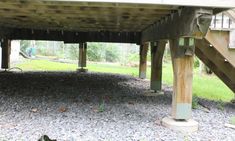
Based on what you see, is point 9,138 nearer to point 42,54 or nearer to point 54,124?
point 54,124

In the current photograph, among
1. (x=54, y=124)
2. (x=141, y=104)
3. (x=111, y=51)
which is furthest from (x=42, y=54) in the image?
(x=54, y=124)

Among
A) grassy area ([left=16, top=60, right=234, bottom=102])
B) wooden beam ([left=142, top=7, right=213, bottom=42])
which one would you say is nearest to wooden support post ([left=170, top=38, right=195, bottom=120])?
wooden beam ([left=142, top=7, right=213, bottom=42])

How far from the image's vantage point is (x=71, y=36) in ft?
41.9

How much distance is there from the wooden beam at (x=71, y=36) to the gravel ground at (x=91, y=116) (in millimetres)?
3227

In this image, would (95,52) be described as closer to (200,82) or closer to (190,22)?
(200,82)

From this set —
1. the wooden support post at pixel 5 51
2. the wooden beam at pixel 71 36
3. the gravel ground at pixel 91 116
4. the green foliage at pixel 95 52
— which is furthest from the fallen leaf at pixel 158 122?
the green foliage at pixel 95 52

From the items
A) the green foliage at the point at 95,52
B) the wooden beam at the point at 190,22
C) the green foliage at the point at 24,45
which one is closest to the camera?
the wooden beam at the point at 190,22

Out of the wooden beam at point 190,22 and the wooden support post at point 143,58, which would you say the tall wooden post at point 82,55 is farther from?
the wooden beam at point 190,22

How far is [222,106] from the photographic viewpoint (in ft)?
27.2

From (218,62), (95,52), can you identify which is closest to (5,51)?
(218,62)

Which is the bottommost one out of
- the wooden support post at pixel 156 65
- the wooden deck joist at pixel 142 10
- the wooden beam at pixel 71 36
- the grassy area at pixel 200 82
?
the grassy area at pixel 200 82

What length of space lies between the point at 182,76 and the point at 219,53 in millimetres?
1546

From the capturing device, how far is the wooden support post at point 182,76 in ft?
17.9

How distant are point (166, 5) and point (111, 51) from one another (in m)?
22.2
